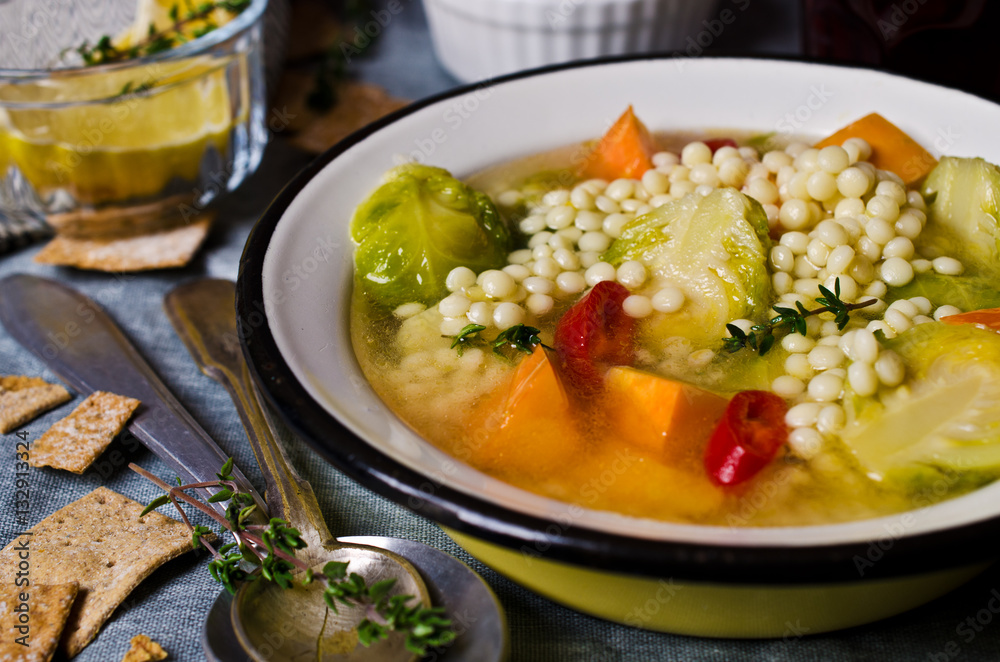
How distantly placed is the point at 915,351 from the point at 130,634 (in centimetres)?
183

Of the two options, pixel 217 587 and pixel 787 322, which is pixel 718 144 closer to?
pixel 787 322

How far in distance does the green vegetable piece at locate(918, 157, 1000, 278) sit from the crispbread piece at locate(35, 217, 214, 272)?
2.43 m

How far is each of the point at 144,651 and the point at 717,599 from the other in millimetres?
1155

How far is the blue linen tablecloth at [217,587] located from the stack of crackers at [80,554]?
0.06 meters

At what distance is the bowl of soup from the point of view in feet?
4.82

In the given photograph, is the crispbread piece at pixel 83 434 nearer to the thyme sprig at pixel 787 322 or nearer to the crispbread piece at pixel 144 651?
the crispbread piece at pixel 144 651

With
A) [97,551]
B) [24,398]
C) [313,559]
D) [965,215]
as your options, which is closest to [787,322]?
[965,215]

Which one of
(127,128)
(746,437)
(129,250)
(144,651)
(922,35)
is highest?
(922,35)

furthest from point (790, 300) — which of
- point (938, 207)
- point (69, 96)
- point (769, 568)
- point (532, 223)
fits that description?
point (69, 96)

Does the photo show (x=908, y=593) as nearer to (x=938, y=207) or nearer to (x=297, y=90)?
(x=938, y=207)

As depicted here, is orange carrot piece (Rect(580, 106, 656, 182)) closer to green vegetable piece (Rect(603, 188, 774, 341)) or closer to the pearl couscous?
the pearl couscous

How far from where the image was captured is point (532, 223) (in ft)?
8.28

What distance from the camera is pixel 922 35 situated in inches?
117

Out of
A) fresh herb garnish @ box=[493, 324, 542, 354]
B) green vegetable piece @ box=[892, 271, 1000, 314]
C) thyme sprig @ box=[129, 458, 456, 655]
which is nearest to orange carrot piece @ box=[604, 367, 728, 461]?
fresh herb garnish @ box=[493, 324, 542, 354]
